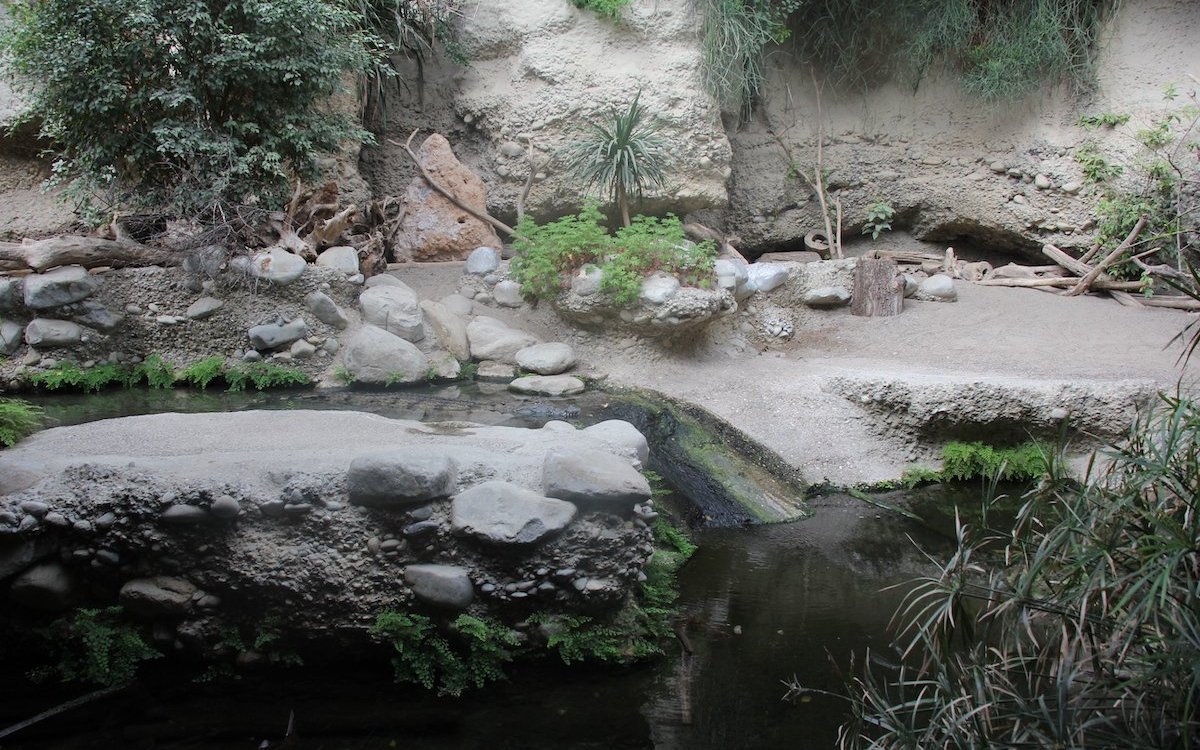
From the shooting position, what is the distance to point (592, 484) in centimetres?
379

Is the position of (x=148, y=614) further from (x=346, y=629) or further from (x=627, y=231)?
(x=627, y=231)

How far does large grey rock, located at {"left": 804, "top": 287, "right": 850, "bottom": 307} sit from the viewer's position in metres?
9.03

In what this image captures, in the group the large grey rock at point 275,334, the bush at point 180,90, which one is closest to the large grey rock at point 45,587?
the large grey rock at point 275,334

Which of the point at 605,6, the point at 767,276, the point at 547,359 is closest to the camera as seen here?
the point at 547,359

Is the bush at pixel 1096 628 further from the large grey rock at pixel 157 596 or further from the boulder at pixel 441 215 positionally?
the boulder at pixel 441 215

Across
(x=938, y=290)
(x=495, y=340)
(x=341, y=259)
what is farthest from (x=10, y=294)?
(x=938, y=290)

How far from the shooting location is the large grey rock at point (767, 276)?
873cm

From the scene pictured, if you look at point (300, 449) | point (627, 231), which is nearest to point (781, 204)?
point (627, 231)

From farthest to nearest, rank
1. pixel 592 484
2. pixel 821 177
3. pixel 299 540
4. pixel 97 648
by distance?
pixel 821 177 → pixel 592 484 → pixel 299 540 → pixel 97 648

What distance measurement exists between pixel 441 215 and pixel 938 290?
18.1ft

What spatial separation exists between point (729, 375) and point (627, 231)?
170 centimetres

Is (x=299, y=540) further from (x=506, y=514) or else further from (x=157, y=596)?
(x=506, y=514)

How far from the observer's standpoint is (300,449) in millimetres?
4035

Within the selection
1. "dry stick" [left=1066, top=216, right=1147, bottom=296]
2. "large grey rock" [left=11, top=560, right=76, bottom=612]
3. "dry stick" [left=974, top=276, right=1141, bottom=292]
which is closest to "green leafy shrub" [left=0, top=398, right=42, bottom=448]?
"large grey rock" [left=11, top=560, right=76, bottom=612]
